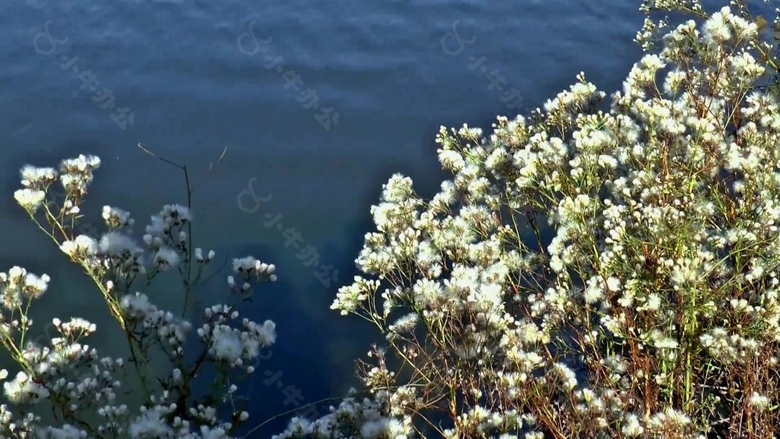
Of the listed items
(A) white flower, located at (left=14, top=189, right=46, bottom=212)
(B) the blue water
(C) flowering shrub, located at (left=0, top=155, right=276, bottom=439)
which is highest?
(A) white flower, located at (left=14, top=189, right=46, bottom=212)

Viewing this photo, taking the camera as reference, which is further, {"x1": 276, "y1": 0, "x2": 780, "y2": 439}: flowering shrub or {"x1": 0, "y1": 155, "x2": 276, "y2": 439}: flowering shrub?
{"x1": 276, "y1": 0, "x2": 780, "y2": 439}: flowering shrub

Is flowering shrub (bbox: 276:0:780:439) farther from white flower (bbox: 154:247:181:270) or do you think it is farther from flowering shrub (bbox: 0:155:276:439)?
white flower (bbox: 154:247:181:270)

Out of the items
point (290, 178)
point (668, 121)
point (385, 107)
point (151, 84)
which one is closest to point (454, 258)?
point (668, 121)

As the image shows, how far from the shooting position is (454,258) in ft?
18.6

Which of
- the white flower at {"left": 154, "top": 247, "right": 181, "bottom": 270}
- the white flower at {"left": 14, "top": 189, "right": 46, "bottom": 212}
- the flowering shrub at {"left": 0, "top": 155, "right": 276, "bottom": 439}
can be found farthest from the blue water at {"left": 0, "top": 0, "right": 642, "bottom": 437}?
the white flower at {"left": 14, "top": 189, "right": 46, "bottom": 212}

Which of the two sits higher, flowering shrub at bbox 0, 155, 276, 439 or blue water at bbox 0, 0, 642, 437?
flowering shrub at bbox 0, 155, 276, 439

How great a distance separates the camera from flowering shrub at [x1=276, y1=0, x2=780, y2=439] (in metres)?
4.90

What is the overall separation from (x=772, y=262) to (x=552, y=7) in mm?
8359

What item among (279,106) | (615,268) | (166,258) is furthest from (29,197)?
(279,106)

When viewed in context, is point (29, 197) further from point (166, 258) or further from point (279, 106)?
point (279, 106)

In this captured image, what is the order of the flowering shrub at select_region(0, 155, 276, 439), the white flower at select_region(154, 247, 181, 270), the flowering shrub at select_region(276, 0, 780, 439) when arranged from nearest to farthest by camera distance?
the flowering shrub at select_region(0, 155, 276, 439) → the white flower at select_region(154, 247, 181, 270) → the flowering shrub at select_region(276, 0, 780, 439)

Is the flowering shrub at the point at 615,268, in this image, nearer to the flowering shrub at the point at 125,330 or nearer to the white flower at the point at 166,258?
the flowering shrub at the point at 125,330

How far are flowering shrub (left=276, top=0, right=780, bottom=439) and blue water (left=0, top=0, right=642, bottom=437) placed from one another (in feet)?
8.35

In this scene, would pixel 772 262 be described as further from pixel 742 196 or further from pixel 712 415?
pixel 712 415
